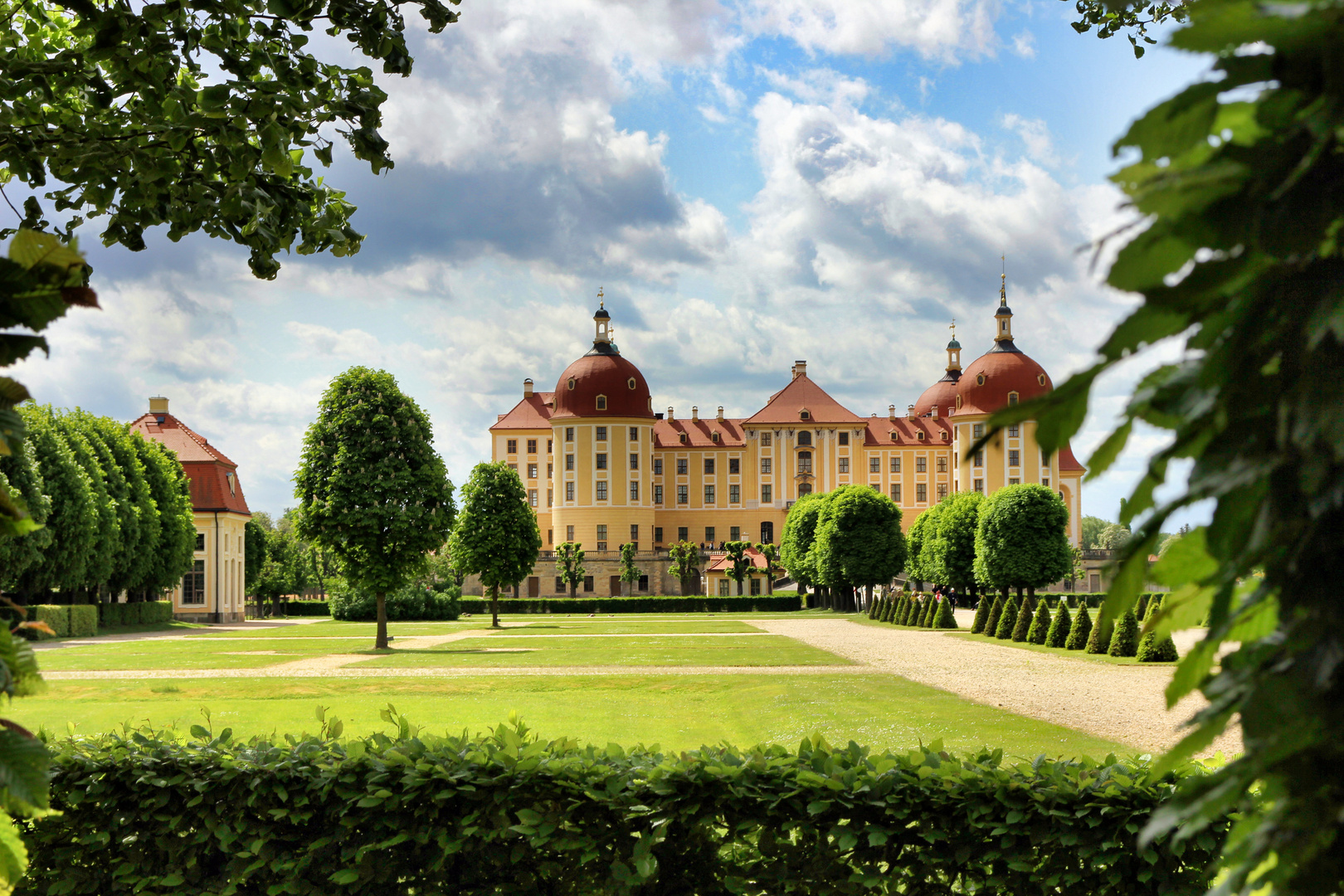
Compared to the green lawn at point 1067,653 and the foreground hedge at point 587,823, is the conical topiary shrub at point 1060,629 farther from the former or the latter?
the foreground hedge at point 587,823

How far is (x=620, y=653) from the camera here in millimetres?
23641

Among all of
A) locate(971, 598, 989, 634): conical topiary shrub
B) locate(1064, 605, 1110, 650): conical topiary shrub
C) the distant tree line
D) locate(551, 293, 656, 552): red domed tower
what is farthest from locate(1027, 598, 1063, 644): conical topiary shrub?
locate(551, 293, 656, 552): red domed tower

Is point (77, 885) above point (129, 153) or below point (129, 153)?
below

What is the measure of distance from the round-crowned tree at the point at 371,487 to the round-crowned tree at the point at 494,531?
11524mm

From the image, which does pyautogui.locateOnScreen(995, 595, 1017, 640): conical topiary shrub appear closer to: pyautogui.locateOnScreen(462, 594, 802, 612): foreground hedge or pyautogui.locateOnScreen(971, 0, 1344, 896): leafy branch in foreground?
pyautogui.locateOnScreen(971, 0, 1344, 896): leafy branch in foreground

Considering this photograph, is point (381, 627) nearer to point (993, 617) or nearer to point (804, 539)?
point (993, 617)

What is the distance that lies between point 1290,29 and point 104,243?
5726mm

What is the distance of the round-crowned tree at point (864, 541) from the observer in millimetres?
49125

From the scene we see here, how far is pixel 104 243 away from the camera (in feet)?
17.3

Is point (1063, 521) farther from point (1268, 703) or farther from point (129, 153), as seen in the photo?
point (1268, 703)

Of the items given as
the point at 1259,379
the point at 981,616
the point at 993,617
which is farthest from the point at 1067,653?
the point at 1259,379

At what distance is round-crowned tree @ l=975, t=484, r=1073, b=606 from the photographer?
1348 inches

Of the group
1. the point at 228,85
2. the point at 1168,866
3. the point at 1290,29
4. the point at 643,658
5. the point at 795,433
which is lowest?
the point at 643,658

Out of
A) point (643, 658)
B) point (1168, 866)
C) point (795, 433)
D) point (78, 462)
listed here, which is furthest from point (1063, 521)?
point (795, 433)
